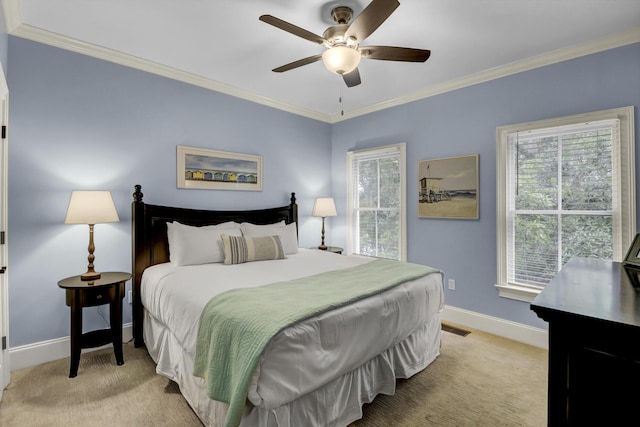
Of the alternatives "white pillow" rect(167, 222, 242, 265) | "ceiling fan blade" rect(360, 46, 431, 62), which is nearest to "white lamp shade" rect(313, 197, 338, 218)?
"white pillow" rect(167, 222, 242, 265)

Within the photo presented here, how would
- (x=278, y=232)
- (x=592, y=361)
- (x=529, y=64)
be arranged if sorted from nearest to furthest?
(x=592, y=361), (x=529, y=64), (x=278, y=232)

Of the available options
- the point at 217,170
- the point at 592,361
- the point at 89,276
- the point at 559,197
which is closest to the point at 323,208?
the point at 217,170

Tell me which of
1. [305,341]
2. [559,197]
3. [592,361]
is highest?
[559,197]

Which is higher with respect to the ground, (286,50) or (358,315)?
(286,50)

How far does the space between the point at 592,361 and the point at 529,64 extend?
308 centimetres

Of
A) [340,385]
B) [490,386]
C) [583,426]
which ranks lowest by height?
[490,386]

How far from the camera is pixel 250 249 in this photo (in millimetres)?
3068

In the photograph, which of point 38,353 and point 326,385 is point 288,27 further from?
point 38,353

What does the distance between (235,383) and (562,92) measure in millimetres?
3500

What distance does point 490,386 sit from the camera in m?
2.29

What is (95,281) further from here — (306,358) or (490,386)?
(490,386)

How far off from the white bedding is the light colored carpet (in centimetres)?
11

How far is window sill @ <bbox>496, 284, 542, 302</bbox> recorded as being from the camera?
302 cm

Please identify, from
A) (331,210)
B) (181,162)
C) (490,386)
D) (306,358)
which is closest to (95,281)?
(181,162)
